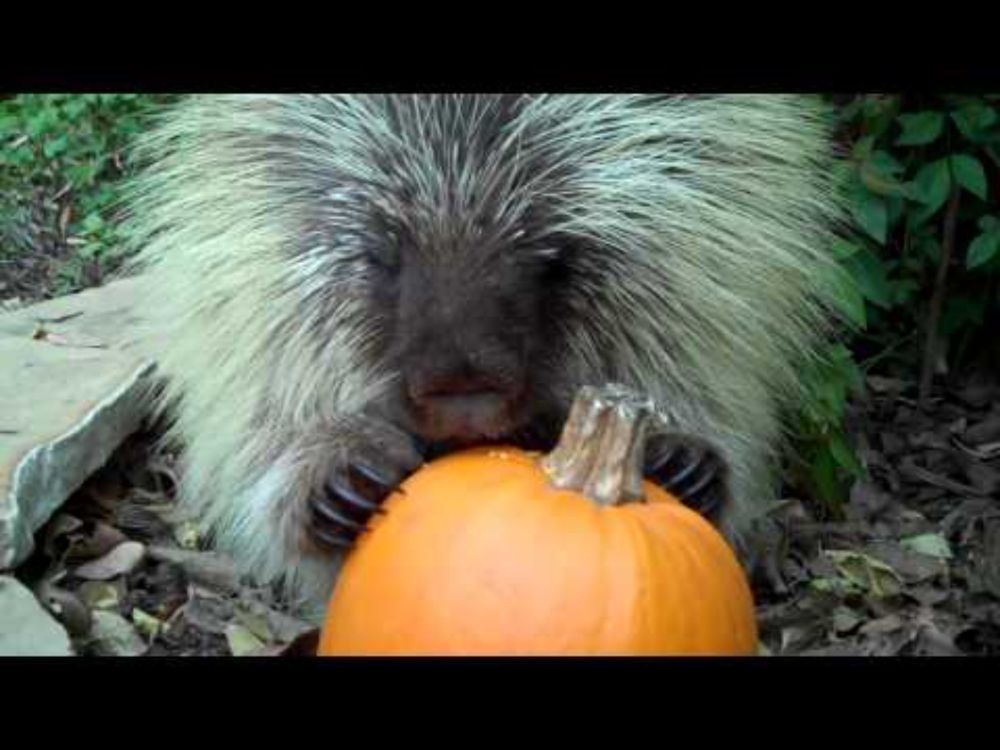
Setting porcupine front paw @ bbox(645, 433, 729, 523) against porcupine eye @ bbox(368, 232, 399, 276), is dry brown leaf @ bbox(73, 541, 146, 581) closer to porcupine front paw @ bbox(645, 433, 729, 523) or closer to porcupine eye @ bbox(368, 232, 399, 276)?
porcupine eye @ bbox(368, 232, 399, 276)

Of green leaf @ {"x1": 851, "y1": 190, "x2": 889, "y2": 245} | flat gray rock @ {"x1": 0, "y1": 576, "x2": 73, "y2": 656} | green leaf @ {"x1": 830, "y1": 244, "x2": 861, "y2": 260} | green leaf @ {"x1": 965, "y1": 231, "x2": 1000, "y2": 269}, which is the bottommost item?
flat gray rock @ {"x1": 0, "y1": 576, "x2": 73, "y2": 656}

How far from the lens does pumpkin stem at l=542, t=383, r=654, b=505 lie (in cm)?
247

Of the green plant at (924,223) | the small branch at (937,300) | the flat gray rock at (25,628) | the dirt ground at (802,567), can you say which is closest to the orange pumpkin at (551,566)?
the flat gray rock at (25,628)

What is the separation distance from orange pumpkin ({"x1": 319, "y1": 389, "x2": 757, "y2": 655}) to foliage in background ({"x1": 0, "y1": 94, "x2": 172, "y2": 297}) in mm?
3516

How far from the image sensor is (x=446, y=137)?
→ 2850 millimetres

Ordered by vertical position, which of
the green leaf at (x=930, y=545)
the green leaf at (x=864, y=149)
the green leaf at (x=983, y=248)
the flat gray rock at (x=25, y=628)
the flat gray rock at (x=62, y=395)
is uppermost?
the green leaf at (x=864, y=149)

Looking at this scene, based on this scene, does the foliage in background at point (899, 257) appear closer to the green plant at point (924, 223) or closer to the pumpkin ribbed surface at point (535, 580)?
the green plant at point (924, 223)

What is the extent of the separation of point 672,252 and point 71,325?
2357 millimetres

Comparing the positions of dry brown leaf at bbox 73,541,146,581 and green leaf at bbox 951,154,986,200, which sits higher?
green leaf at bbox 951,154,986,200

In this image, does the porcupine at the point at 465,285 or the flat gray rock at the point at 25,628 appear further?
the porcupine at the point at 465,285

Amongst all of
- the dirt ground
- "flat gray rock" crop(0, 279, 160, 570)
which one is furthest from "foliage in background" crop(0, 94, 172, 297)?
the dirt ground

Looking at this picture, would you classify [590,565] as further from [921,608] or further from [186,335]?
[186,335]

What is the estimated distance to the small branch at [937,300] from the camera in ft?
14.0

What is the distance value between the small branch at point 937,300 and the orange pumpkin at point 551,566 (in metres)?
2.09
